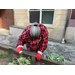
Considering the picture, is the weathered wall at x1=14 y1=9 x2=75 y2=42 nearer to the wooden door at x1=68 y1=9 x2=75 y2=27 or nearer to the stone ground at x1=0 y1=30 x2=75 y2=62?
the wooden door at x1=68 y1=9 x2=75 y2=27

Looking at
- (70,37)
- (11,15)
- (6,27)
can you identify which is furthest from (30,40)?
(6,27)

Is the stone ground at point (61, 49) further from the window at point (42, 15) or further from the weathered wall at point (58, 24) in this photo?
the window at point (42, 15)

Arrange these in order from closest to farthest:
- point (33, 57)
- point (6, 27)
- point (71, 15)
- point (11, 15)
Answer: point (33, 57)
point (71, 15)
point (11, 15)
point (6, 27)

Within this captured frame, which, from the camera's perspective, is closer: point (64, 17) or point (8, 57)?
point (8, 57)

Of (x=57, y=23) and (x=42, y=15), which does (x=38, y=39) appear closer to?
(x=57, y=23)

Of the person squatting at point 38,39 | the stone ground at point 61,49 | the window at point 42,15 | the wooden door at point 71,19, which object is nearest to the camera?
the person squatting at point 38,39

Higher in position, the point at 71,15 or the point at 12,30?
the point at 71,15

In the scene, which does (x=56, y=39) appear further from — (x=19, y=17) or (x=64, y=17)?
(x=19, y=17)

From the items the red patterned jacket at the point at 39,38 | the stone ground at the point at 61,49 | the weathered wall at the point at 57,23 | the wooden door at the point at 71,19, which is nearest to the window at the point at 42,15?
the weathered wall at the point at 57,23

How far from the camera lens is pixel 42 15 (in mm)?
4691

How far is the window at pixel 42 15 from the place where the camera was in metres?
4.55

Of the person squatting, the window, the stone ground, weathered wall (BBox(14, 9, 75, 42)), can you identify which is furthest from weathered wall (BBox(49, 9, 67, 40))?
the person squatting

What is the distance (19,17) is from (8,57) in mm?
3746

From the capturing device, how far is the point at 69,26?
4.34 metres
